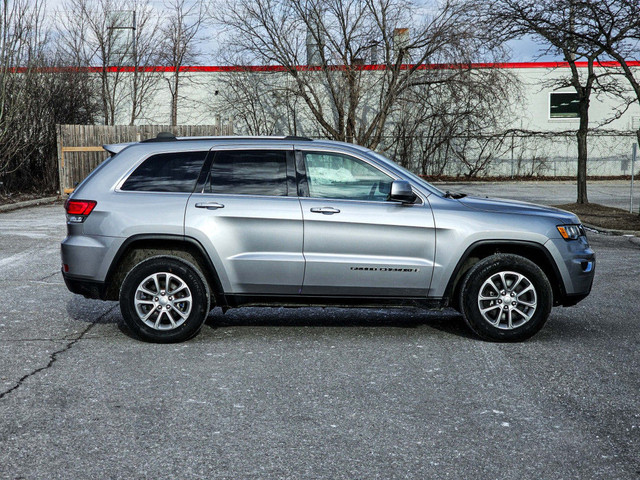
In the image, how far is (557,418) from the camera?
16.2 feet

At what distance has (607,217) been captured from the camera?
19406 millimetres

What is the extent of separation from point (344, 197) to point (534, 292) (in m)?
1.84

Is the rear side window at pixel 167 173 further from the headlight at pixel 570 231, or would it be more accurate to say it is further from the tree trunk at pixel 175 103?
the tree trunk at pixel 175 103

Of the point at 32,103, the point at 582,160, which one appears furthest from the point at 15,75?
the point at 582,160

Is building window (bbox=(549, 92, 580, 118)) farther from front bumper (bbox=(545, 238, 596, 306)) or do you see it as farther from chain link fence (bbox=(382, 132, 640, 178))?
front bumper (bbox=(545, 238, 596, 306))

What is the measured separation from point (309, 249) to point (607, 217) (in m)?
14.4

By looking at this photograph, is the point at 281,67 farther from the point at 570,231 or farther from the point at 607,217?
the point at 570,231

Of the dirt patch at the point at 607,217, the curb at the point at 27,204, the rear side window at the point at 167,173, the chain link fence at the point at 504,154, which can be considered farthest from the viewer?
the chain link fence at the point at 504,154

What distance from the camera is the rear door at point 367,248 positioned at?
6887 mm

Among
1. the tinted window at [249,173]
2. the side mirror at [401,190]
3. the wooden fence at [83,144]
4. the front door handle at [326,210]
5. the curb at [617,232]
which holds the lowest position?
the curb at [617,232]

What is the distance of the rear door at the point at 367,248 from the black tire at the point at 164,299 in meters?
0.94

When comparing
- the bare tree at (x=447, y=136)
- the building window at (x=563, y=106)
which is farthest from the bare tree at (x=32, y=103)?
the building window at (x=563, y=106)

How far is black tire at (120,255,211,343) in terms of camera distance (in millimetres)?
6828

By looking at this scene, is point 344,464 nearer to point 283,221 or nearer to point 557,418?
point 557,418
